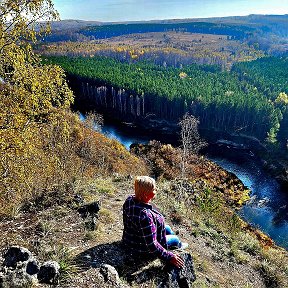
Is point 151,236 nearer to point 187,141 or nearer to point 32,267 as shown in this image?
point 32,267

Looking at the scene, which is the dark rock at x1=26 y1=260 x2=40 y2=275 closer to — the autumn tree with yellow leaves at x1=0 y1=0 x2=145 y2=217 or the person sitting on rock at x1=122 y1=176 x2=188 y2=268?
the person sitting on rock at x1=122 y1=176 x2=188 y2=268

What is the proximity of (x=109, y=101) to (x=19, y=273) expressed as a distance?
9106cm

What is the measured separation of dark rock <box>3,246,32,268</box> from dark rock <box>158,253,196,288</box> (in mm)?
2828

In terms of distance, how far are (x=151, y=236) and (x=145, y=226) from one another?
0.25 metres

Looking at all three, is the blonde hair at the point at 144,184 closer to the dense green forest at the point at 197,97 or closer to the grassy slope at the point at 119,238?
the grassy slope at the point at 119,238

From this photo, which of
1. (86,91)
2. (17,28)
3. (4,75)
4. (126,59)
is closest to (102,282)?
(4,75)

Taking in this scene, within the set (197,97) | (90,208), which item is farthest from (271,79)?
(90,208)

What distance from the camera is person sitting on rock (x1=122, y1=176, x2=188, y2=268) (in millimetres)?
7258

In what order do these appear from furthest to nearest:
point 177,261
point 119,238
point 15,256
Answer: point 119,238 < point 177,261 < point 15,256

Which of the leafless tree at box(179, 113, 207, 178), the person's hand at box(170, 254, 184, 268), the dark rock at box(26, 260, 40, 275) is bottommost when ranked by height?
the leafless tree at box(179, 113, 207, 178)

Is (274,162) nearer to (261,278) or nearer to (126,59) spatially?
(261,278)

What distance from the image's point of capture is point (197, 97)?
266ft

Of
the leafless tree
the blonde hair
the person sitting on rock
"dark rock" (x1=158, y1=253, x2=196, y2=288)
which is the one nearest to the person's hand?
the person sitting on rock

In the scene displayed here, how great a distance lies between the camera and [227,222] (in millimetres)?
17422
